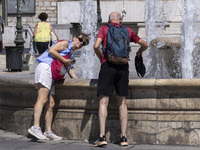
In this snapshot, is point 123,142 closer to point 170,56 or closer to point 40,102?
point 40,102

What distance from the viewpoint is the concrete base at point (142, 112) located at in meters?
6.43

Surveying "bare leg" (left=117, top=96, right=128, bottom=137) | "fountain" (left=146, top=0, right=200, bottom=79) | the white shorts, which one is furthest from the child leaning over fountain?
"fountain" (left=146, top=0, right=200, bottom=79)

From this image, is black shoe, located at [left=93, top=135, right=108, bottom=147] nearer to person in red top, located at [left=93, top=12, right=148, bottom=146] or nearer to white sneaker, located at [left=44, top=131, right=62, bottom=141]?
person in red top, located at [left=93, top=12, right=148, bottom=146]

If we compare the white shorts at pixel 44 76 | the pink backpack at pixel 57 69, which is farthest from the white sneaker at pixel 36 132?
the pink backpack at pixel 57 69

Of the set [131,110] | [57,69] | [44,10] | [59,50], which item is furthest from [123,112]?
[44,10]

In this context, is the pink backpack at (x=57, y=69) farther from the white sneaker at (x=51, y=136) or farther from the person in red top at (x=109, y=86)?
the white sneaker at (x=51, y=136)

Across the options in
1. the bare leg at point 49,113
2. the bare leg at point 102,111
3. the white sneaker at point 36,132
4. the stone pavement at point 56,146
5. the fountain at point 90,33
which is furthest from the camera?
the fountain at point 90,33

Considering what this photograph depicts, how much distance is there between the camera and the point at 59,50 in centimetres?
683

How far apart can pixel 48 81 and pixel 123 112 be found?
998 millimetres

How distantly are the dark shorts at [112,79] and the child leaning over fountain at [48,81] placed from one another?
62cm

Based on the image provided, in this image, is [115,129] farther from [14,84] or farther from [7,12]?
[7,12]

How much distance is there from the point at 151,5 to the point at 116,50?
2015 centimetres

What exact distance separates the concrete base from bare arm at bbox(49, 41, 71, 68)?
0.26 metres

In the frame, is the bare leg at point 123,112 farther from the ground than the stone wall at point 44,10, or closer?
closer
